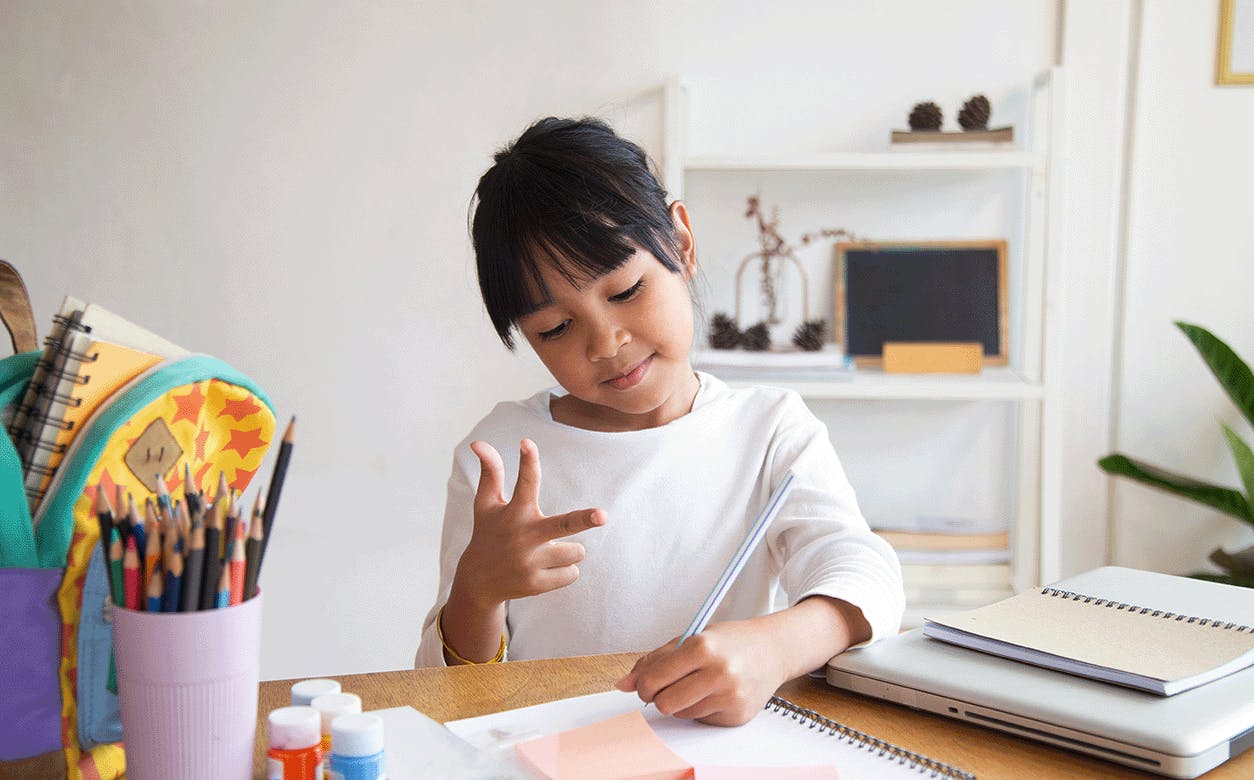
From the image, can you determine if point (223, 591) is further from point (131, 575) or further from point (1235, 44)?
point (1235, 44)

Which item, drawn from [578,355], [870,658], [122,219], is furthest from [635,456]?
[122,219]

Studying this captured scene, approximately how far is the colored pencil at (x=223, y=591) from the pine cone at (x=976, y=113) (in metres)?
1.84

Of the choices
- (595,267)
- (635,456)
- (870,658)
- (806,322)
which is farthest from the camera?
(806,322)

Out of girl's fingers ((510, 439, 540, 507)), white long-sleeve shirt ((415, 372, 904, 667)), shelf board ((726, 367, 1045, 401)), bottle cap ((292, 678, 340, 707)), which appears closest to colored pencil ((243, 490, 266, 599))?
bottle cap ((292, 678, 340, 707))

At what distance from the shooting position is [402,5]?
2371mm

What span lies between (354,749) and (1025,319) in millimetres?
1857

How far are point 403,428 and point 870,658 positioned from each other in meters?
1.72

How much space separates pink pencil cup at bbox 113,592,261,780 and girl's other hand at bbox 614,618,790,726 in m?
0.29

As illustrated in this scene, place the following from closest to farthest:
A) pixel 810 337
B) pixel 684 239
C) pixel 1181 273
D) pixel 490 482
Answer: pixel 490 482
pixel 684 239
pixel 810 337
pixel 1181 273

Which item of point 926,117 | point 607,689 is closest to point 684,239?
point 607,689

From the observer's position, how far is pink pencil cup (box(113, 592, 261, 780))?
0.62 metres

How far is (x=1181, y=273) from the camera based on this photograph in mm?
2268

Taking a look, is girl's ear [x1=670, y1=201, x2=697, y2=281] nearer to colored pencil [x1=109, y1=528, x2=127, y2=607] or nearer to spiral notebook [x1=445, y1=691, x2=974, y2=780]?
spiral notebook [x1=445, y1=691, x2=974, y2=780]

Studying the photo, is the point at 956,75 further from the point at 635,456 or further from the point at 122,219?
the point at 122,219
